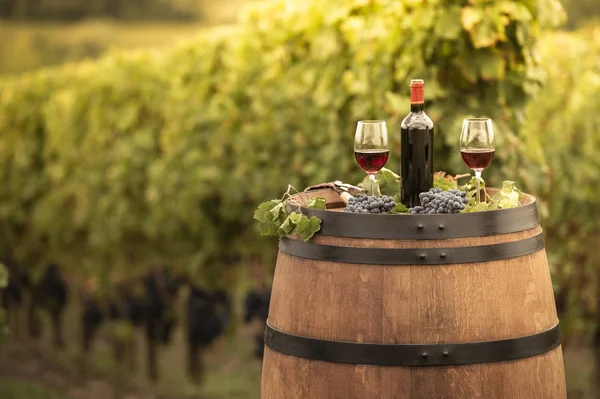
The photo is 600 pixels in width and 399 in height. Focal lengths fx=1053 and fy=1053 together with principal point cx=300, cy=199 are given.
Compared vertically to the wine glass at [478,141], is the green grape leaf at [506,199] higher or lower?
lower

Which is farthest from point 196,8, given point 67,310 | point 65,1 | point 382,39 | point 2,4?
point 382,39

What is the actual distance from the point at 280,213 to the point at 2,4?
9.74m

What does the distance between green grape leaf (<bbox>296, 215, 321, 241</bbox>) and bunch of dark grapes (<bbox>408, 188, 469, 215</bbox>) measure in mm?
319

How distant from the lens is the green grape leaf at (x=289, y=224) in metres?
3.61

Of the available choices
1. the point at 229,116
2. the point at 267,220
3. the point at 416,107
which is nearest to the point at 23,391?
the point at 229,116

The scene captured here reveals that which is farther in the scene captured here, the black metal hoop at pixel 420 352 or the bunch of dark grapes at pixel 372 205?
the bunch of dark grapes at pixel 372 205

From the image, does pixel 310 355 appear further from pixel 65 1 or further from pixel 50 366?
pixel 65 1

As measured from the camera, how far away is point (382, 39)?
5.54 metres

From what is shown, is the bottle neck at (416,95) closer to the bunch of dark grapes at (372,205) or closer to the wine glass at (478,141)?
the wine glass at (478,141)

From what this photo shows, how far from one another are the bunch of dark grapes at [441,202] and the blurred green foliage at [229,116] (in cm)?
165

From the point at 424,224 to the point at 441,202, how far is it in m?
0.15

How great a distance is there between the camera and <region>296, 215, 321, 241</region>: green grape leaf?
140 inches

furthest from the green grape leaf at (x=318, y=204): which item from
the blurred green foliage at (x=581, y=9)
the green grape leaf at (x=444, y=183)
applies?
the blurred green foliage at (x=581, y=9)

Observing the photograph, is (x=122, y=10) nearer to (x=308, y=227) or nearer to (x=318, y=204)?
(x=318, y=204)
